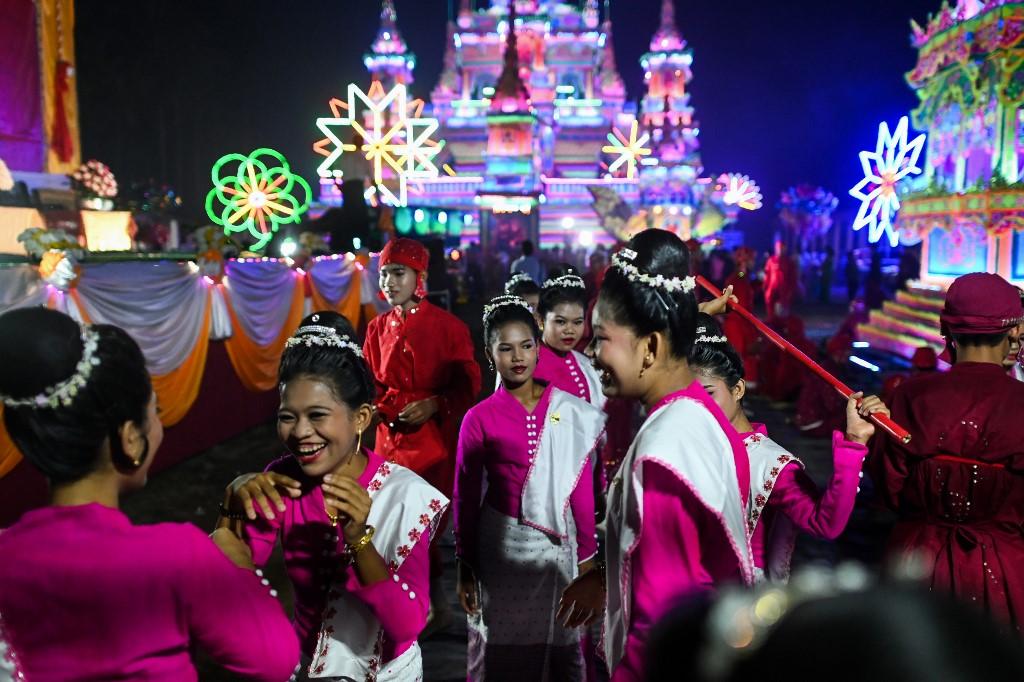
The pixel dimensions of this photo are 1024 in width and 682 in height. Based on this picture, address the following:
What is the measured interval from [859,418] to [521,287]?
3.43 m

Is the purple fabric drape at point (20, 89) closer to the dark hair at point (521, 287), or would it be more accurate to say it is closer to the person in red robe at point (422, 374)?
the dark hair at point (521, 287)

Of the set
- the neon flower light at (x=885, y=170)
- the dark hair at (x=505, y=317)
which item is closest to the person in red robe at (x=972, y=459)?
the dark hair at (x=505, y=317)

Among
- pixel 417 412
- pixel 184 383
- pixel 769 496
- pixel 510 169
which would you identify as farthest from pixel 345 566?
pixel 510 169

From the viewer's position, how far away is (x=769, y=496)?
2625mm

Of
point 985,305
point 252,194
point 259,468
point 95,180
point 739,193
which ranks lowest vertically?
point 259,468

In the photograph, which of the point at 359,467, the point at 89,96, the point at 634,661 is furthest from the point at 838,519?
the point at 89,96

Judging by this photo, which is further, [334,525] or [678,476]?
[334,525]

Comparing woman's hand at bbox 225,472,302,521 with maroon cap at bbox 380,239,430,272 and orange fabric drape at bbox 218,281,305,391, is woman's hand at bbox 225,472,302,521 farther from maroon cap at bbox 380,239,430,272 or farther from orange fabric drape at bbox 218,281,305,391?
orange fabric drape at bbox 218,281,305,391

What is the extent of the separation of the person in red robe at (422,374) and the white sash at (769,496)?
6.13 ft

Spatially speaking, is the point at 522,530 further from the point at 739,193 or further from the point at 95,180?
the point at 739,193

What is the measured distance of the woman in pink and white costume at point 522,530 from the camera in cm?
318

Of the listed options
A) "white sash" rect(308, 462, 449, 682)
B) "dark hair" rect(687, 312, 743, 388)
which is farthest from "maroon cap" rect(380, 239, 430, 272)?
"white sash" rect(308, 462, 449, 682)

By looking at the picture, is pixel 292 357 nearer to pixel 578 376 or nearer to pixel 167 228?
pixel 578 376

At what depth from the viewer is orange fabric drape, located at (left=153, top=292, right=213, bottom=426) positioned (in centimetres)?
700
